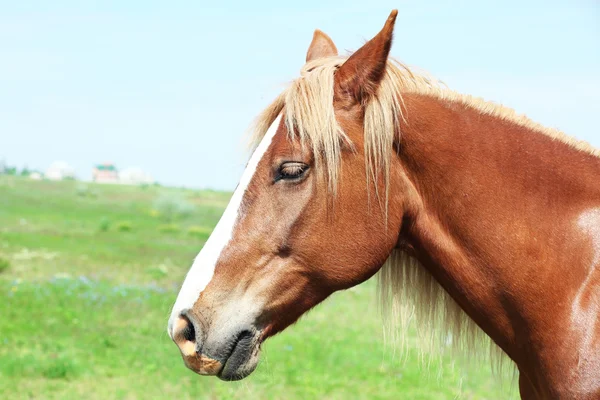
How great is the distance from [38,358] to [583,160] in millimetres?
7674

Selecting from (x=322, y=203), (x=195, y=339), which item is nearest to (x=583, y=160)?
(x=322, y=203)

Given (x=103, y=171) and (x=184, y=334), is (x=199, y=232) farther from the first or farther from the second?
(x=103, y=171)

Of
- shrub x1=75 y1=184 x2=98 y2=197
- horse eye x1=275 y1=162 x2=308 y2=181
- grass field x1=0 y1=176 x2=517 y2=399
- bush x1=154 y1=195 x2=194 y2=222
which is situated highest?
horse eye x1=275 y1=162 x2=308 y2=181

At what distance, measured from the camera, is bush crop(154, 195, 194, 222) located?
4183 centimetres

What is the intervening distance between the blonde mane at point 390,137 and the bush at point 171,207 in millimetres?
38785

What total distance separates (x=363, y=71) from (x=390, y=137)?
305 millimetres

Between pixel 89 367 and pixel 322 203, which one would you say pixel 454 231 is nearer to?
pixel 322 203

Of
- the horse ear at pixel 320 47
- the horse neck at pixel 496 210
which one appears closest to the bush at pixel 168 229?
the horse ear at pixel 320 47

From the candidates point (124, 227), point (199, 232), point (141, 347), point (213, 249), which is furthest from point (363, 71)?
point (199, 232)

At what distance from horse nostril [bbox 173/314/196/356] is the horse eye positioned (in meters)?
0.68

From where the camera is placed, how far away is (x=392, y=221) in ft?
8.55

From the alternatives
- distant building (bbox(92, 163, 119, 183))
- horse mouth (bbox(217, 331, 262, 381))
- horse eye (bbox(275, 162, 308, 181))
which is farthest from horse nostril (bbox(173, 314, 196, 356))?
distant building (bbox(92, 163, 119, 183))

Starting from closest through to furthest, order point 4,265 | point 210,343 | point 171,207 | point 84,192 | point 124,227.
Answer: point 210,343
point 4,265
point 124,227
point 171,207
point 84,192

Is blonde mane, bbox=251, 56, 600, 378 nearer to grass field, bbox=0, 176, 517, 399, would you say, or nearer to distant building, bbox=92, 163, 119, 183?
grass field, bbox=0, 176, 517, 399
